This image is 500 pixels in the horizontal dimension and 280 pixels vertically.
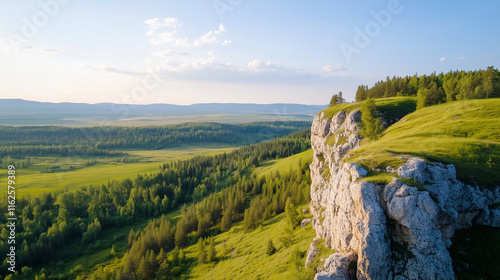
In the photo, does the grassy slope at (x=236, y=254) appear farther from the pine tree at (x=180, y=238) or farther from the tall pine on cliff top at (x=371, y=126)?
the tall pine on cliff top at (x=371, y=126)

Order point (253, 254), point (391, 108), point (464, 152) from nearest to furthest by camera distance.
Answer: point (464, 152) → point (253, 254) → point (391, 108)

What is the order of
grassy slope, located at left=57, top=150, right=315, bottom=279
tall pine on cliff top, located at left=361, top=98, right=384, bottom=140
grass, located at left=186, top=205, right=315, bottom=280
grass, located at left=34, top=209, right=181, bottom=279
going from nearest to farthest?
grass, located at left=186, top=205, right=315, bottom=280, grassy slope, located at left=57, top=150, right=315, bottom=279, tall pine on cliff top, located at left=361, top=98, right=384, bottom=140, grass, located at left=34, top=209, right=181, bottom=279

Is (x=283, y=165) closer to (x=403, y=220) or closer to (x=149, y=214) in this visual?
(x=149, y=214)

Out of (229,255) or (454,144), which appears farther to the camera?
(229,255)

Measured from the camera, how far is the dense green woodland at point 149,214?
80500 mm

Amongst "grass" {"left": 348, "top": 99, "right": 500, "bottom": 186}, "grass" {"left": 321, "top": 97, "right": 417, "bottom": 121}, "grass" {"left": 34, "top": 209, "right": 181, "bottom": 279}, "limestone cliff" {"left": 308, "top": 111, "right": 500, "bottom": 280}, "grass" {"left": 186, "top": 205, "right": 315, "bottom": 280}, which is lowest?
"grass" {"left": 34, "top": 209, "right": 181, "bottom": 279}

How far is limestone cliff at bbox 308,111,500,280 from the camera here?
25.9 meters

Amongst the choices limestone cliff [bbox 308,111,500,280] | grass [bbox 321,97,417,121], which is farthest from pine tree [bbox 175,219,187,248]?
limestone cliff [bbox 308,111,500,280]

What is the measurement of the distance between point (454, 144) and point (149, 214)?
417 feet

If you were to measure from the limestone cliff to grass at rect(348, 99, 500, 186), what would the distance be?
2541mm

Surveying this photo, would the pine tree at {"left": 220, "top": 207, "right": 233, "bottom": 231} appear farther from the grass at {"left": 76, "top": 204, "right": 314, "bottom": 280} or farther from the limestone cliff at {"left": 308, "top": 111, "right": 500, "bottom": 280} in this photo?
the limestone cliff at {"left": 308, "top": 111, "right": 500, "bottom": 280}

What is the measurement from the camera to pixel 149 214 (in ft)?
417

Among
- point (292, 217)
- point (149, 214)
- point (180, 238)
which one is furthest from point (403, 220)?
point (149, 214)

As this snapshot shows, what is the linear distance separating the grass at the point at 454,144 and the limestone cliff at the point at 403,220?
8.34 feet
